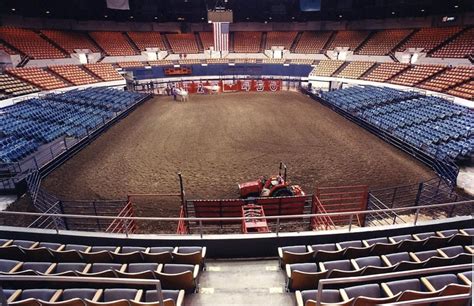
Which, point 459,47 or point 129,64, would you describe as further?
point 129,64

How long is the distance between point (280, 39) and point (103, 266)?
4844 cm

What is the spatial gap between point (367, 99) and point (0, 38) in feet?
132

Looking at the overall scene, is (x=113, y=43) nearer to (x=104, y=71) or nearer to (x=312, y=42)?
(x=104, y=71)

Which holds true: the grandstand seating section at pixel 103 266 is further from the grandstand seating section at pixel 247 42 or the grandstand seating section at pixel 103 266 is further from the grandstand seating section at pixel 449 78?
the grandstand seating section at pixel 247 42

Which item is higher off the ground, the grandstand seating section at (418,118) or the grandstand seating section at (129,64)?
the grandstand seating section at (129,64)

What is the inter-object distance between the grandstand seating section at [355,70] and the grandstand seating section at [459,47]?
7157 millimetres

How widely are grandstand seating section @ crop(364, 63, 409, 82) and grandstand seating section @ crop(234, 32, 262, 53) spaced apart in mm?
19685

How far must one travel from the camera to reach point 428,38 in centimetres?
3450

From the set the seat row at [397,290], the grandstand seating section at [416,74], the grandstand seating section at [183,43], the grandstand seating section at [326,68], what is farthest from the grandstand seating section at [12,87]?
the grandstand seating section at [416,74]

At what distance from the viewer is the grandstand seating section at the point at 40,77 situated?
2729 cm

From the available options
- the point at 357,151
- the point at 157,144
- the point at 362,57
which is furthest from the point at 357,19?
the point at 157,144

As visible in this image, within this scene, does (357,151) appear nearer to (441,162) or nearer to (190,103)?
(441,162)

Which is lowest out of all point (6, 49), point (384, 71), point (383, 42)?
point (384, 71)

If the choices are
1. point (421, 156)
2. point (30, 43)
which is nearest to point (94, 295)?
point (421, 156)
